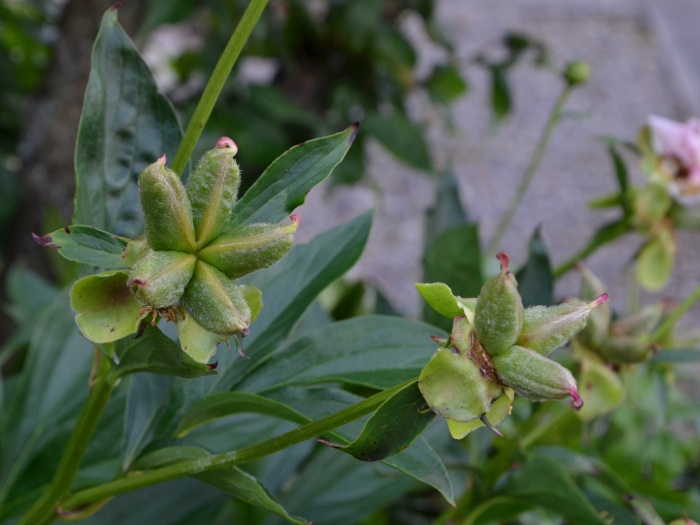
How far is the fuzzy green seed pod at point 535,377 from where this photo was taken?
235 millimetres

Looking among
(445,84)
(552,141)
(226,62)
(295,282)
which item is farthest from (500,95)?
(552,141)

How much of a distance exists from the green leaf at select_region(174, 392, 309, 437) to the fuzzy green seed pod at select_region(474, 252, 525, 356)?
81mm

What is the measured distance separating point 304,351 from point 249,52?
2.35 ft

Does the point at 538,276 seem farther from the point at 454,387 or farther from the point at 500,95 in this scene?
the point at 500,95

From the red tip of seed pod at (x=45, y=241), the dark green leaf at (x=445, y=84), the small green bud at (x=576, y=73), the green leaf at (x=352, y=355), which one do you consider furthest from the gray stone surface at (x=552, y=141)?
the red tip of seed pod at (x=45, y=241)

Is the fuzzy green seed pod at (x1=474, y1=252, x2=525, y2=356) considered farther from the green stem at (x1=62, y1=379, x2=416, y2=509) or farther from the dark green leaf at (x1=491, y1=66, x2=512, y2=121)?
the dark green leaf at (x1=491, y1=66, x2=512, y2=121)

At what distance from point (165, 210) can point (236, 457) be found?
0.28 feet

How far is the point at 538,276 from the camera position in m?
0.48

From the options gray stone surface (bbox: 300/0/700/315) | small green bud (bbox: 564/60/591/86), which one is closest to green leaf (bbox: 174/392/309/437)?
small green bud (bbox: 564/60/591/86)

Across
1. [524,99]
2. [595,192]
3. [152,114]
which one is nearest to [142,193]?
[152,114]

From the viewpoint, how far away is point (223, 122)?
0.89 meters

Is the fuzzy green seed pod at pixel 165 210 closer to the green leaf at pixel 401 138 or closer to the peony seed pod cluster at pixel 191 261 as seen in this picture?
the peony seed pod cluster at pixel 191 261

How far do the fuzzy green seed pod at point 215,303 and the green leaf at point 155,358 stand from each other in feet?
0.07

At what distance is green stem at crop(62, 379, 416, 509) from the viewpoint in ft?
0.81
